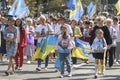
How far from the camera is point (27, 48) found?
18.2 meters

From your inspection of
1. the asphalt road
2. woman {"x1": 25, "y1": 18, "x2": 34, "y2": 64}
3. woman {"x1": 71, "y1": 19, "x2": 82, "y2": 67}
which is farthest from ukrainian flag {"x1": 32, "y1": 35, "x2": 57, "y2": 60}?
woman {"x1": 25, "y1": 18, "x2": 34, "y2": 64}

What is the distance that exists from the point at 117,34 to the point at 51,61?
2958 millimetres

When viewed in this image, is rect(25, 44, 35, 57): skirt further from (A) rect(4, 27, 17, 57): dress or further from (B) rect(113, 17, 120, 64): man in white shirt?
(A) rect(4, 27, 17, 57): dress

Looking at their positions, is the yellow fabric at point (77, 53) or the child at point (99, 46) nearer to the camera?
the child at point (99, 46)

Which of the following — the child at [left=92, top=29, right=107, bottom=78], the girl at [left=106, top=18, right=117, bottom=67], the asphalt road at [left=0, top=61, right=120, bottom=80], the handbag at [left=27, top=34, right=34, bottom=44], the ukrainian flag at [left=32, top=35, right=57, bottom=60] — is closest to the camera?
the asphalt road at [left=0, top=61, right=120, bottom=80]

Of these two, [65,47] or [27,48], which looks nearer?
[65,47]

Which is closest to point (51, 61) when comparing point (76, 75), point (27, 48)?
point (27, 48)

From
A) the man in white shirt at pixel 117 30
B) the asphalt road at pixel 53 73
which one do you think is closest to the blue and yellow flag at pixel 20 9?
the asphalt road at pixel 53 73

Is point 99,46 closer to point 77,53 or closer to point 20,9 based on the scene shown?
point 77,53

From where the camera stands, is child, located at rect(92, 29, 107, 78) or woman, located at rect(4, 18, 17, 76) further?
woman, located at rect(4, 18, 17, 76)

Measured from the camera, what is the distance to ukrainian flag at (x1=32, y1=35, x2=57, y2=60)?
1541cm

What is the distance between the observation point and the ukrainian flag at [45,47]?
1541cm

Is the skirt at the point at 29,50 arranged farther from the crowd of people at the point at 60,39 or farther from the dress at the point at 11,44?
the dress at the point at 11,44

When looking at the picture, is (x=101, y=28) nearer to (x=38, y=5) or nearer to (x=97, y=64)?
(x=97, y=64)
